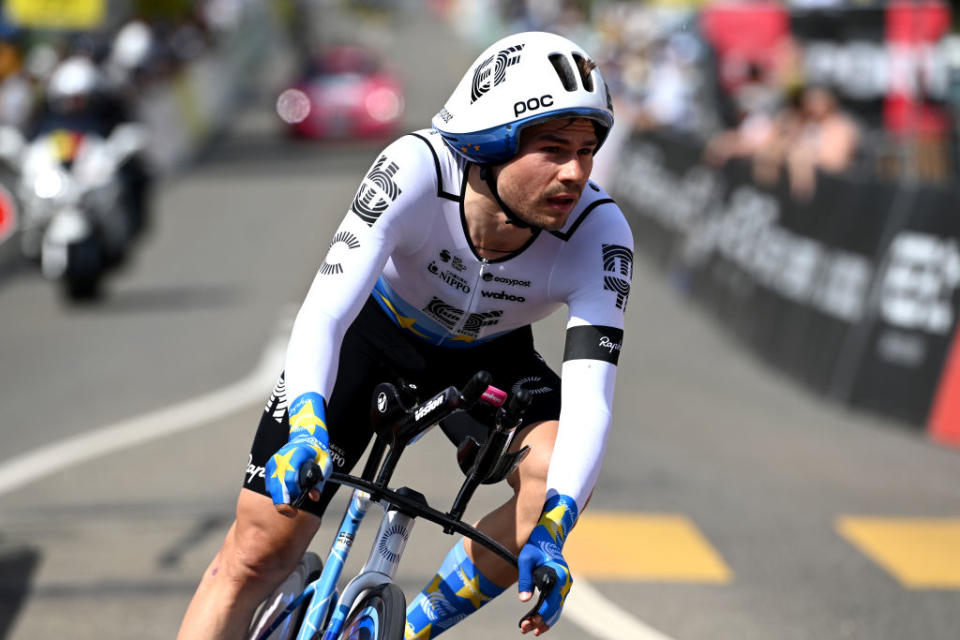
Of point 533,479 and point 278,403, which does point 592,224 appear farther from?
point 278,403

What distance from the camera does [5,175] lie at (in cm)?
1686

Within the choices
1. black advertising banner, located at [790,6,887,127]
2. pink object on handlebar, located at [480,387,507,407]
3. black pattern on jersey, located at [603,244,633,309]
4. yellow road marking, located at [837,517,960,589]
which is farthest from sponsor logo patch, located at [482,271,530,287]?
black advertising banner, located at [790,6,887,127]

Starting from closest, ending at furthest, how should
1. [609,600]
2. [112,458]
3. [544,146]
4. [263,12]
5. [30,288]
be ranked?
[544,146] < [609,600] < [112,458] < [30,288] < [263,12]

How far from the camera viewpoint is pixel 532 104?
379 centimetres

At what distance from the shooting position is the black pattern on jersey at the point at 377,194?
4.00 m

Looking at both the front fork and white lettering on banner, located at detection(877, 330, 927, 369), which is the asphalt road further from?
the front fork

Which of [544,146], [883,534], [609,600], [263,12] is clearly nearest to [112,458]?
[609,600]

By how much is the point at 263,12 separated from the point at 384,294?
58.5 meters

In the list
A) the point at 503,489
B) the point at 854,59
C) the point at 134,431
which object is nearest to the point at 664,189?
the point at 854,59

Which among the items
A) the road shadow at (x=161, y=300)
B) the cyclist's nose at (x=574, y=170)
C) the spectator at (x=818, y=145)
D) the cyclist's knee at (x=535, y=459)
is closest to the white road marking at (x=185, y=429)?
the cyclist's knee at (x=535, y=459)

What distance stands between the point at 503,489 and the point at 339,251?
4671 mm

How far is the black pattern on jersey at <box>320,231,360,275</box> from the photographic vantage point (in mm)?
3965

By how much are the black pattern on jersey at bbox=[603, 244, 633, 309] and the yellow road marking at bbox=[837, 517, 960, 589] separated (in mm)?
3588

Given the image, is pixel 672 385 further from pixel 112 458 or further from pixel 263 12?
pixel 263 12
